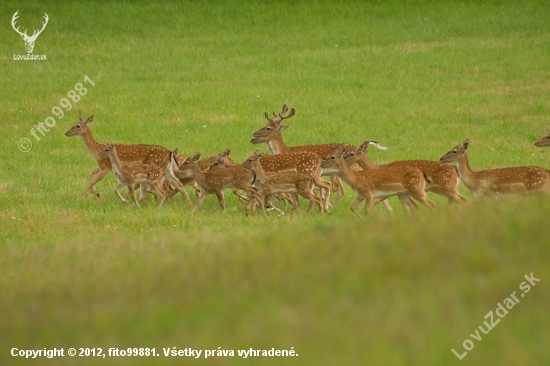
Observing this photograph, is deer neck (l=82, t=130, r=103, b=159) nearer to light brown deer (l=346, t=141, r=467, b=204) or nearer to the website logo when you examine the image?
light brown deer (l=346, t=141, r=467, b=204)

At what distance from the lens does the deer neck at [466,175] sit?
11.9 meters

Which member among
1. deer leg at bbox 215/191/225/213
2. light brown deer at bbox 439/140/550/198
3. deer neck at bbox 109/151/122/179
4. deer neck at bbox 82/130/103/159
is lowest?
light brown deer at bbox 439/140/550/198

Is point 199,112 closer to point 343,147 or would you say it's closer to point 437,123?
point 437,123

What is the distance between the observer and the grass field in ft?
19.0

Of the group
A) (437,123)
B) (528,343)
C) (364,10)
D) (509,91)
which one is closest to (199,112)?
(437,123)

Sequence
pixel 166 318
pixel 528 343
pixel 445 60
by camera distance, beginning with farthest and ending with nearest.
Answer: pixel 445 60
pixel 166 318
pixel 528 343

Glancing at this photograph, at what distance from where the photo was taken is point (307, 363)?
5.23m

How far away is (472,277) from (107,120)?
47.2 ft

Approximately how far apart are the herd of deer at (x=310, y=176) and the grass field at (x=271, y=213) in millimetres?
404

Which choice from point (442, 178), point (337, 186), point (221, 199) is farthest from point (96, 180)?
point (442, 178)

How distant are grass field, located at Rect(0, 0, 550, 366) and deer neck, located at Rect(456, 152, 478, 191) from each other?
3.85 ft

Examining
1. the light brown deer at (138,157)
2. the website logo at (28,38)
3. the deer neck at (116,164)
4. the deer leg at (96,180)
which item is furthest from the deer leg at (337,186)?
the website logo at (28,38)

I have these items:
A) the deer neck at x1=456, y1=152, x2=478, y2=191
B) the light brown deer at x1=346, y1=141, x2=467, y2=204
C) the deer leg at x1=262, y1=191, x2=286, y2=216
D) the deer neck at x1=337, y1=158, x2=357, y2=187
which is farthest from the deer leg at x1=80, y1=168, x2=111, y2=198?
the deer neck at x1=456, y1=152, x2=478, y2=191

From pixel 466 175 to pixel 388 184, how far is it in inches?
44.3
